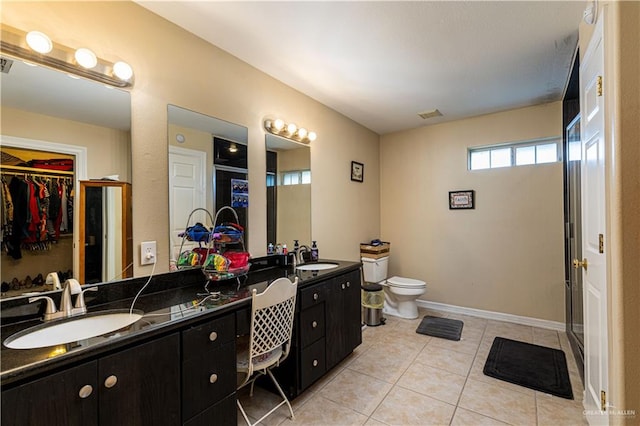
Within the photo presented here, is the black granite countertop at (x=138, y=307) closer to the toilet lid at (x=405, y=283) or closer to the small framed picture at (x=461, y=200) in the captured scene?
the toilet lid at (x=405, y=283)

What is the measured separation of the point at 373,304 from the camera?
133 inches

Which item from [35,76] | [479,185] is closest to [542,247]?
[479,185]

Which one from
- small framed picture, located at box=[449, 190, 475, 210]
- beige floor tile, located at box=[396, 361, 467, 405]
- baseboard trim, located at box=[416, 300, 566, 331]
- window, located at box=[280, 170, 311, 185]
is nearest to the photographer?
beige floor tile, located at box=[396, 361, 467, 405]

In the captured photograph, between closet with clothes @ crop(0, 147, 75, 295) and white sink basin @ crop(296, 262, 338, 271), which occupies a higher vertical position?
closet with clothes @ crop(0, 147, 75, 295)

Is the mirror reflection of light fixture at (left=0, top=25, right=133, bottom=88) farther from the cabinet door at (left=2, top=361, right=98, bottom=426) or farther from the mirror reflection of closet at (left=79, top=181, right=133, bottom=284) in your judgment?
the cabinet door at (left=2, top=361, right=98, bottom=426)

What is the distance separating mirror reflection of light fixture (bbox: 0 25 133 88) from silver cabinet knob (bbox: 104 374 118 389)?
1.42 m

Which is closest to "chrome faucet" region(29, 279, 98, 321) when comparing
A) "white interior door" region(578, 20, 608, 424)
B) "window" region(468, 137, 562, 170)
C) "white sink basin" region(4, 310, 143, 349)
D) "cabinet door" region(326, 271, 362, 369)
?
"white sink basin" region(4, 310, 143, 349)

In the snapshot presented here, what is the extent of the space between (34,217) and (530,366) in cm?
344

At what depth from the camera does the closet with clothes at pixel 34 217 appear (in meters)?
1.25

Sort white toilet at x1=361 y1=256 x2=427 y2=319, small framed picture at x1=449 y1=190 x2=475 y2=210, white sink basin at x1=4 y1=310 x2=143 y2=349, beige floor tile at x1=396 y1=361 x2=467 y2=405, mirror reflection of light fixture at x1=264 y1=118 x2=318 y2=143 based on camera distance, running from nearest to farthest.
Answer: white sink basin at x1=4 y1=310 x2=143 y2=349
beige floor tile at x1=396 y1=361 x2=467 y2=405
mirror reflection of light fixture at x1=264 y1=118 x2=318 y2=143
white toilet at x1=361 y1=256 x2=427 y2=319
small framed picture at x1=449 y1=190 x2=475 y2=210

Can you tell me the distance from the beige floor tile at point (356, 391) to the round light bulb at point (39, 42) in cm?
250

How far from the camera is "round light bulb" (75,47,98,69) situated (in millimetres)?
1421

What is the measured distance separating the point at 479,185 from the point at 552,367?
199 cm

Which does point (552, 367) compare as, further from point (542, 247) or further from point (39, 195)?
point (39, 195)
